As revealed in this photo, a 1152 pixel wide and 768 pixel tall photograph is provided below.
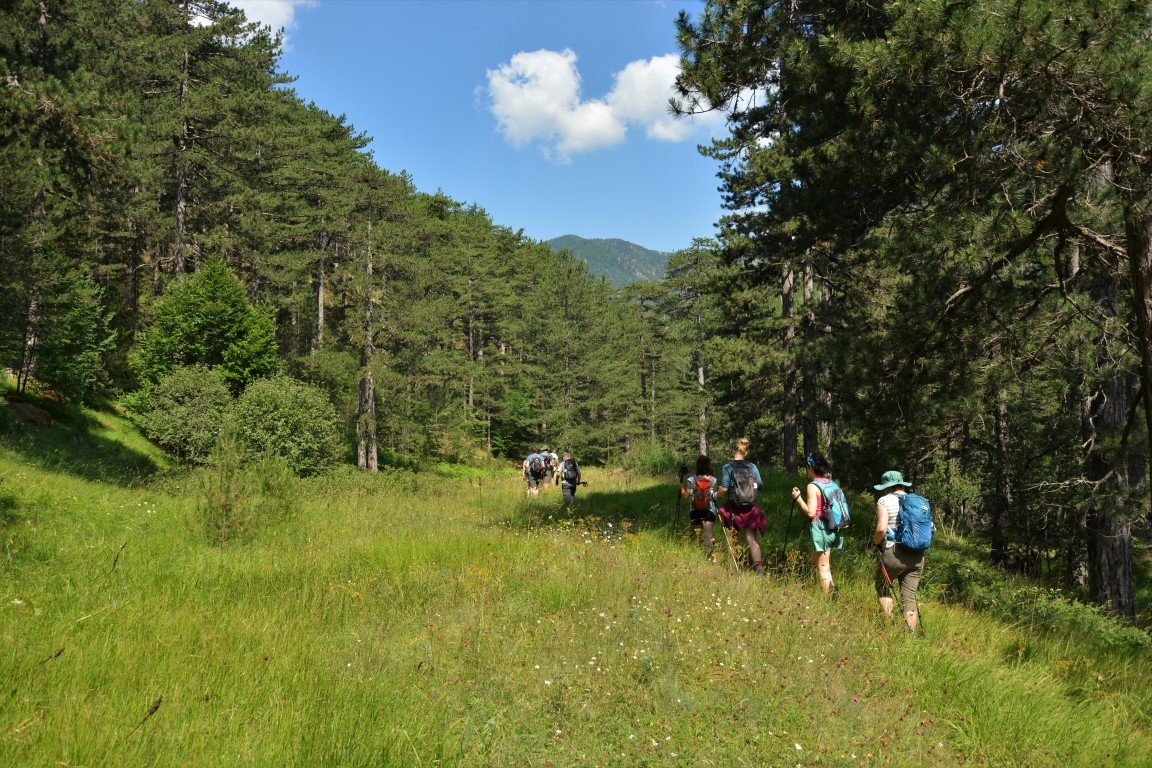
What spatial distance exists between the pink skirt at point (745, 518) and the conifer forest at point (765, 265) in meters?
2.24

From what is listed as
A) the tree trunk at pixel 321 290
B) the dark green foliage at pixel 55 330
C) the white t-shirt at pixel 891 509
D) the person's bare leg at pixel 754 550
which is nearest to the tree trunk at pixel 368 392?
the tree trunk at pixel 321 290

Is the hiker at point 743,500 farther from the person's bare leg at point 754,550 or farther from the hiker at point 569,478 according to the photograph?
the hiker at point 569,478

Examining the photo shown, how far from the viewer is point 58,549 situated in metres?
5.52

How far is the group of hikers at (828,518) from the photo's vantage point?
5473 millimetres

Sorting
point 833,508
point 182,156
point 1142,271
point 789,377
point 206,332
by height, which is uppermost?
point 182,156

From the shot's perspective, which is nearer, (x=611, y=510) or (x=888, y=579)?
(x=888, y=579)

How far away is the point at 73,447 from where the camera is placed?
15.6 m

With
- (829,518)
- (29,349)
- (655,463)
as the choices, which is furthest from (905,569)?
(29,349)

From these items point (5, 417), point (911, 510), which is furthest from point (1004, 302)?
point (5, 417)

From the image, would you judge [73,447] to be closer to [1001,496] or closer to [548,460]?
[548,460]

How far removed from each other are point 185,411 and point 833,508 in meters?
21.9

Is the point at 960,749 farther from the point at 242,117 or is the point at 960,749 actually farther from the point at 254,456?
the point at 242,117

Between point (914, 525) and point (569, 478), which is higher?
point (914, 525)

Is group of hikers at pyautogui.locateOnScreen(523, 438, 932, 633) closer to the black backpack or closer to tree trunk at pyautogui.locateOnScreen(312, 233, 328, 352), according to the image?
the black backpack
